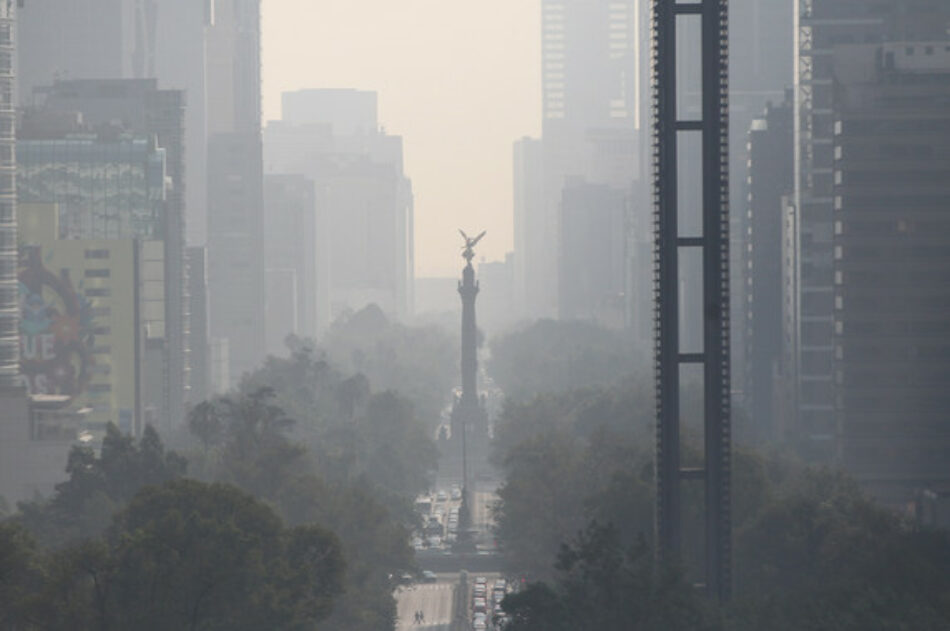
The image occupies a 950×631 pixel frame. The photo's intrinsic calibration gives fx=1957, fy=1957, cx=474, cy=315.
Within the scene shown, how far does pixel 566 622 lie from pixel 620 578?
6.64ft

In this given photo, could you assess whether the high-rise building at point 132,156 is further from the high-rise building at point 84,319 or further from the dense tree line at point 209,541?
the dense tree line at point 209,541

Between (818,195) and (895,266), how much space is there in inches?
794

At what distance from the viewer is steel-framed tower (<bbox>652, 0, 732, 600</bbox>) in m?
57.6

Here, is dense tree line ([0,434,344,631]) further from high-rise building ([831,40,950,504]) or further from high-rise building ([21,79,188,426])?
high-rise building ([21,79,188,426])

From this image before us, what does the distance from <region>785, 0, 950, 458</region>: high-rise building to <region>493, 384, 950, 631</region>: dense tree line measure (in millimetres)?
14538

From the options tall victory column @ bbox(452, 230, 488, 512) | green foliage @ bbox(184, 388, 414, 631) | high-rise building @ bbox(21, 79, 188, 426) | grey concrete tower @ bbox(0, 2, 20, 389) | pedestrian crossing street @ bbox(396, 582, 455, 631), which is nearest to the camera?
green foliage @ bbox(184, 388, 414, 631)

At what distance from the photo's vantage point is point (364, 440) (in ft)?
472

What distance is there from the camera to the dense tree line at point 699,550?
54750 mm

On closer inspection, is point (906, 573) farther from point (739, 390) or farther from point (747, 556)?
point (739, 390)

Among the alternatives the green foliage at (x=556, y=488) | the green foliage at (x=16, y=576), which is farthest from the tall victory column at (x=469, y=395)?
the green foliage at (x=16, y=576)

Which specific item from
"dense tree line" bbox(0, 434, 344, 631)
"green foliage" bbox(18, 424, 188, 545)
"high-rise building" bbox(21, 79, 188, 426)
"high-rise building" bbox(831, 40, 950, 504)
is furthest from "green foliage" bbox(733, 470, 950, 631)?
"high-rise building" bbox(21, 79, 188, 426)

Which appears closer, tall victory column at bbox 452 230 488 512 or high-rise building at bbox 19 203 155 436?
high-rise building at bbox 19 203 155 436

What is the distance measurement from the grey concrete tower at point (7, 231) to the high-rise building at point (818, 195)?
53.6 meters

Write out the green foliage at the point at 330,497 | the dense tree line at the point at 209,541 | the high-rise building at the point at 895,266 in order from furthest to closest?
1. the high-rise building at the point at 895,266
2. the green foliage at the point at 330,497
3. the dense tree line at the point at 209,541
